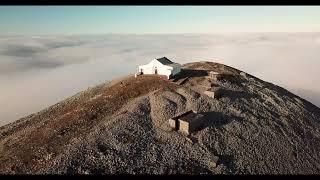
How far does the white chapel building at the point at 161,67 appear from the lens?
8373 cm

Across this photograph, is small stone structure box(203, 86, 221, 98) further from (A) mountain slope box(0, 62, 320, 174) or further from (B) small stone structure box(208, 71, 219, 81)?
(B) small stone structure box(208, 71, 219, 81)

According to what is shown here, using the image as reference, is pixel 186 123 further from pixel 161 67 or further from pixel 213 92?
pixel 161 67

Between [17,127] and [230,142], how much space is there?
4301cm

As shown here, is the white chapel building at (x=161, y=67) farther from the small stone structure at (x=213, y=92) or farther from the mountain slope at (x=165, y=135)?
the small stone structure at (x=213, y=92)

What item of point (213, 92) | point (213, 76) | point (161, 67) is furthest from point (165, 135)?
point (213, 76)

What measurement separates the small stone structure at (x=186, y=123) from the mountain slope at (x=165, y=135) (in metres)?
1.26

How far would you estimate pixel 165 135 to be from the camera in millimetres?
62406

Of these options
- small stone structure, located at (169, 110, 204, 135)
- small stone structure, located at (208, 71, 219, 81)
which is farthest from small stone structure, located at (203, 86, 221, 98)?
small stone structure, located at (169, 110, 204, 135)

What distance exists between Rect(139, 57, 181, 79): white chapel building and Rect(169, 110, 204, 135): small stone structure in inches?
777

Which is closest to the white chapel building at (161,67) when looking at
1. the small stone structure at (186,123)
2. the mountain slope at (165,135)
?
the mountain slope at (165,135)

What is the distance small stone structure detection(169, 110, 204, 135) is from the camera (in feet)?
208

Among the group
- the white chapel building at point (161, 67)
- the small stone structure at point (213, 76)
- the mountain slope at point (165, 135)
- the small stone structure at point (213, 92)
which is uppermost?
the white chapel building at point (161, 67)

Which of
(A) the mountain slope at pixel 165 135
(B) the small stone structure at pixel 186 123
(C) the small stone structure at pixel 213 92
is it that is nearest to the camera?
(A) the mountain slope at pixel 165 135
